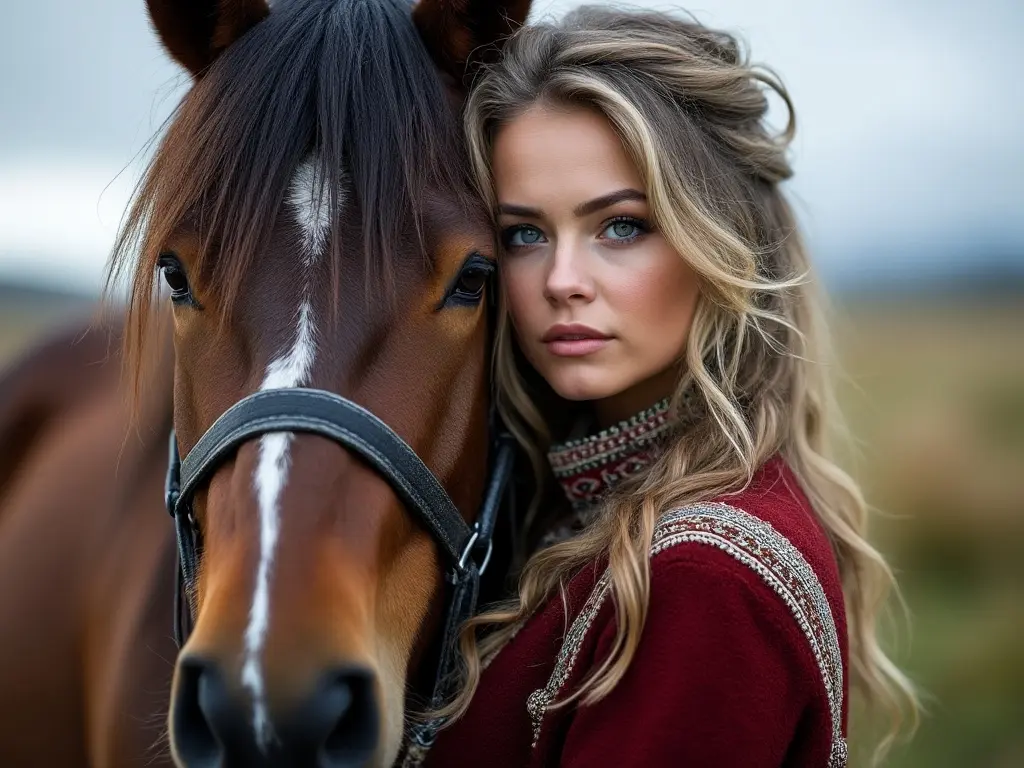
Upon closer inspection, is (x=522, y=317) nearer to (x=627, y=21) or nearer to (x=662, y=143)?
(x=662, y=143)

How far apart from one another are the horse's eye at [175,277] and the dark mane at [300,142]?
0.02 m

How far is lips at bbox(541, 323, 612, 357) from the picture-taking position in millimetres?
1723

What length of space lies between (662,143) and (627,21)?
14.3 inches

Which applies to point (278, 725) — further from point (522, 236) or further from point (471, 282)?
point (522, 236)

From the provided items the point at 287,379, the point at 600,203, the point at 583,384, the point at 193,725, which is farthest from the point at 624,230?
the point at 193,725

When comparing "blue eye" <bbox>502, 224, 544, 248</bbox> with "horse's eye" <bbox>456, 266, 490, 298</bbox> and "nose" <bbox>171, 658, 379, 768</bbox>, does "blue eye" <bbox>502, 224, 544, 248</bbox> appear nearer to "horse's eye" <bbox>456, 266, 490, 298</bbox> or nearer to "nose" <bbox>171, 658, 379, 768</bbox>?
"horse's eye" <bbox>456, 266, 490, 298</bbox>

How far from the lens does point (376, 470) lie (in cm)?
140

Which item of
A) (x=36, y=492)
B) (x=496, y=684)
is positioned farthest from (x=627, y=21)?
(x=36, y=492)

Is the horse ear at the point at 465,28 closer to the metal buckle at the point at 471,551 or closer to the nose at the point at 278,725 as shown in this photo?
the metal buckle at the point at 471,551

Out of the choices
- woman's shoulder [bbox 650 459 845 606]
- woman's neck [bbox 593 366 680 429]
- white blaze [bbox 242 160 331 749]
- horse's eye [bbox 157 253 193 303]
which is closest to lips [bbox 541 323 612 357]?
woman's neck [bbox 593 366 680 429]

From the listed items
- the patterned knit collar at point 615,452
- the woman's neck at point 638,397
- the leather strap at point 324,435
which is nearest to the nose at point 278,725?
the leather strap at point 324,435

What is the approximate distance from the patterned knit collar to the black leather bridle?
149 millimetres

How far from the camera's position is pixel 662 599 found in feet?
4.64

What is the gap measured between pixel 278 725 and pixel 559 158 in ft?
3.55
